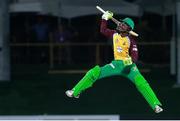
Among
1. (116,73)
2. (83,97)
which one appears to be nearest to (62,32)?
(83,97)

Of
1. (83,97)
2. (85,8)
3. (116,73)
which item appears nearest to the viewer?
(116,73)

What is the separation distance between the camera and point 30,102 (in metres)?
14.7

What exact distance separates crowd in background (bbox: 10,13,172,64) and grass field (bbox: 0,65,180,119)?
2.69 m

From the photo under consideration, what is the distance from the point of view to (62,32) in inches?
888

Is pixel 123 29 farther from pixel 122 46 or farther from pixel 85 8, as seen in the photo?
pixel 85 8

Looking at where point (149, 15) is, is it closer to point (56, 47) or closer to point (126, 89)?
point (56, 47)

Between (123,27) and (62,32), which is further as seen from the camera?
(62,32)

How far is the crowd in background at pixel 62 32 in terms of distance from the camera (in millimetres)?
22578

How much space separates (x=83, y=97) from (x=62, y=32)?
7265mm

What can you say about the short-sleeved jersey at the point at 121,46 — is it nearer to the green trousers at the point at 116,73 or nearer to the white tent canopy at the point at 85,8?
the green trousers at the point at 116,73

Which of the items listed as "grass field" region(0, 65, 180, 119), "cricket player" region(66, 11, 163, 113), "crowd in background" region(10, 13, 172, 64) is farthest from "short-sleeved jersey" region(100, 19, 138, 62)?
"crowd in background" region(10, 13, 172, 64)

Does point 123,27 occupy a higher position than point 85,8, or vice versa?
point 85,8

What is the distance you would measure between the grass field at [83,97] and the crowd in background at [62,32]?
8.82 feet

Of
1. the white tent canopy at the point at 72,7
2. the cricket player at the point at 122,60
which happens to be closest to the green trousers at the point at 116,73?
the cricket player at the point at 122,60
